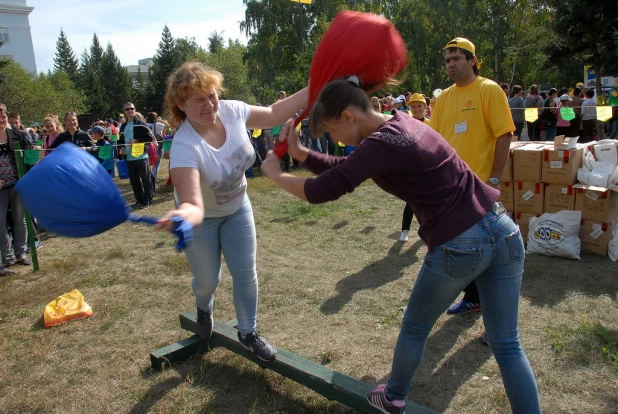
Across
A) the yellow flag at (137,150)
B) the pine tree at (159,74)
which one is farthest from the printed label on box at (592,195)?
the pine tree at (159,74)

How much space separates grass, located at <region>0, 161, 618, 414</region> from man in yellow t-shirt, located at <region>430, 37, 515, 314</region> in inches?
53.2

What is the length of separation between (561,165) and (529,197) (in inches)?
21.0

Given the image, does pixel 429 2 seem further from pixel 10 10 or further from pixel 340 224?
pixel 10 10

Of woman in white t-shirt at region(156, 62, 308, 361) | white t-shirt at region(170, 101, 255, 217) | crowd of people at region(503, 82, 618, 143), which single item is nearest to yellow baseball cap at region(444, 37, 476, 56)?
woman in white t-shirt at region(156, 62, 308, 361)

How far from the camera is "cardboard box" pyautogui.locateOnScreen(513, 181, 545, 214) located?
5777mm

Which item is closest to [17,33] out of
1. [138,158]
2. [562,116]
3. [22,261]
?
[138,158]

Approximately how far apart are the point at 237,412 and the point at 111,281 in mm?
3098

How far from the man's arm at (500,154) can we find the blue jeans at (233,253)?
1995 millimetres

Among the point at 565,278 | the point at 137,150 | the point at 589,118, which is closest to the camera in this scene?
the point at 565,278

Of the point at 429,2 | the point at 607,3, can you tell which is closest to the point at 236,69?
the point at 429,2

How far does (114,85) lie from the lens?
54.8 m

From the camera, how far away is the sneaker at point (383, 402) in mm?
2488

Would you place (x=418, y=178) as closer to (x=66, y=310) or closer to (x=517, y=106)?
(x=66, y=310)

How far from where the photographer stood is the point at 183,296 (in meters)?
4.89
